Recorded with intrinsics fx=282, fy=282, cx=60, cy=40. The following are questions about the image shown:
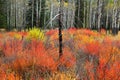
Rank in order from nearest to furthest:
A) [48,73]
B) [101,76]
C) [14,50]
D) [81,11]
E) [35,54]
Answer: [101,76] → [48,73] → [35,54] → [14,50] → [81,11]

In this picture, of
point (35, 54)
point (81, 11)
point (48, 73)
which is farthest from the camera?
point (81, 11)

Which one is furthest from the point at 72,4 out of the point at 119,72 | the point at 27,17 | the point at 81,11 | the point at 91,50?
the point at 119,72

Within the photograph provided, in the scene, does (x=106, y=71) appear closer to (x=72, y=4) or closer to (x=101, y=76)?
(x=101, y=76)

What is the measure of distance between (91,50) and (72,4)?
124 feet

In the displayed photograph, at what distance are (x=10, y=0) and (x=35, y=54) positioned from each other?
3988cm

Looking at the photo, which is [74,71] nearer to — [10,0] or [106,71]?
[106,71]

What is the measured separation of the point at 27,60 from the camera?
6715mm

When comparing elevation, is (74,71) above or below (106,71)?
below

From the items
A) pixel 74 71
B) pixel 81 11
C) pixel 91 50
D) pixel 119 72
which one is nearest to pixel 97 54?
pixel 91 50

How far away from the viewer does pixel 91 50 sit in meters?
8.76

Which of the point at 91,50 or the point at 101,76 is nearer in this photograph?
the point at 101,76

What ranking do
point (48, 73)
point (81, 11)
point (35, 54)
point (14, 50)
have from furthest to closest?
point (81, 11)
point (14, 50)
point (35, 54)
point (48, 73)

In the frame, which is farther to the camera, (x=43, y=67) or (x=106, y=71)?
(x=43, y=67)

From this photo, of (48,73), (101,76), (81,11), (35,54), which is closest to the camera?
(101,76)
